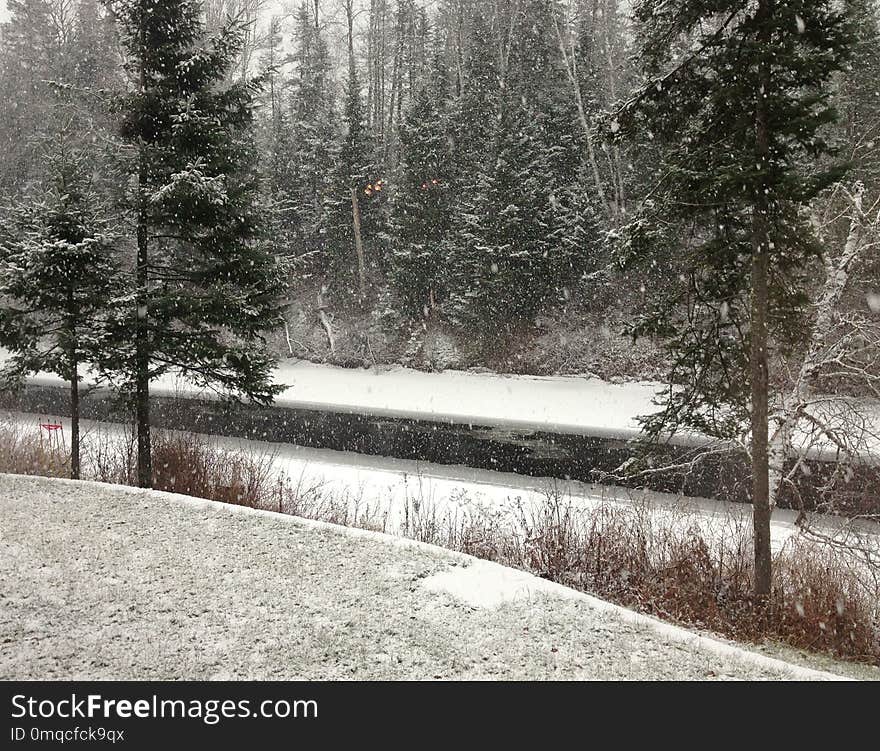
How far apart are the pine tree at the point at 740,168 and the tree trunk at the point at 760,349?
1cm

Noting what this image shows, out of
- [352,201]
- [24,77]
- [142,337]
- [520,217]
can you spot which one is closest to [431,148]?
[352,201]

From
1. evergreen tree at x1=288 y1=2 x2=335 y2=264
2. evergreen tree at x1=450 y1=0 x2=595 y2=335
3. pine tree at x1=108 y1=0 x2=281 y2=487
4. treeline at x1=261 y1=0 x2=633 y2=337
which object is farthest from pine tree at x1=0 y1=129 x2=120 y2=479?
evergreen tree at x1=288 y1=2 x2=335 y2=264

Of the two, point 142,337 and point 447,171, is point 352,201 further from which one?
point 142,337

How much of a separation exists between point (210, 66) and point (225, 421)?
12735 mm

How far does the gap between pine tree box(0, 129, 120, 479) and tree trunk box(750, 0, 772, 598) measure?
32.8ft

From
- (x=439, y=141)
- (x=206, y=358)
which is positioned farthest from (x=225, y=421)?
(x=439, y=141)

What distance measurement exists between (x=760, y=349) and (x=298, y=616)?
232 inches

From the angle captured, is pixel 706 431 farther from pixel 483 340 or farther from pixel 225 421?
pixel 483 340

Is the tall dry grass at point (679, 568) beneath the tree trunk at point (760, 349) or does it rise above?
beneath

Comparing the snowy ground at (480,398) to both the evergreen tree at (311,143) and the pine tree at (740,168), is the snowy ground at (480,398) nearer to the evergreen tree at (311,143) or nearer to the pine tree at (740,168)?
the evergreen tree at (311,143)

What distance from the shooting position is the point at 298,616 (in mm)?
5785

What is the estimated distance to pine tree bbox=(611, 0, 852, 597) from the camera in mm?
7168

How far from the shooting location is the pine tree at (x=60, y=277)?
11.2 metres

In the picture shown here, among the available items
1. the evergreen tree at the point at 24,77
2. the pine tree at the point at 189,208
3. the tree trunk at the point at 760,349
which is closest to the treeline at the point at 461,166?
the evergreen tree at the point at 24,77
